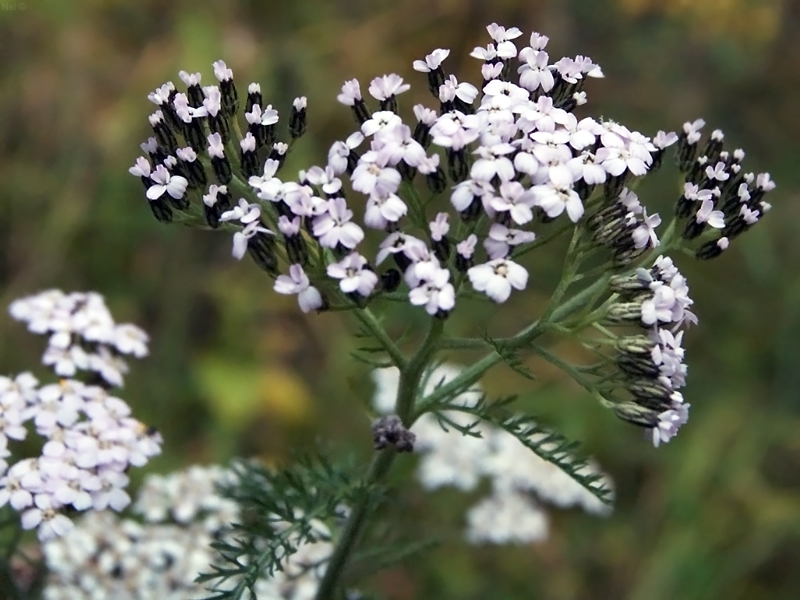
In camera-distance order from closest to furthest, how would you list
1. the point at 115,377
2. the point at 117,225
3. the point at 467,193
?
1. the point at 467,193
2. the point at 115,377
3. the point at 117,225

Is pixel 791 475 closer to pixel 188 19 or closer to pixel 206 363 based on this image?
pixel 206 363

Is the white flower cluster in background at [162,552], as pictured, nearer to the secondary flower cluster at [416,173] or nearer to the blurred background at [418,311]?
the secondary flower cluster at [416,173]

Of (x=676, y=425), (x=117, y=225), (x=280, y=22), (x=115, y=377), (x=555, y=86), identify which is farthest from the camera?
(x=280, y=22)

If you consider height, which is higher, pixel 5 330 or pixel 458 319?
pixel 458 319

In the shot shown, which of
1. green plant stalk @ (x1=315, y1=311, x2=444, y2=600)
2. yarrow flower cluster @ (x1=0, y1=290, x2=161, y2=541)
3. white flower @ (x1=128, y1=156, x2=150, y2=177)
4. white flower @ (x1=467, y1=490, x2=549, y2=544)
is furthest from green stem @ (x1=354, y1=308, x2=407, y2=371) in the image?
white flower @ (x1=467, y1=490, x2=549, y2=544)

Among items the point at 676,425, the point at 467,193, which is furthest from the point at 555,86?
the point at 676,425
